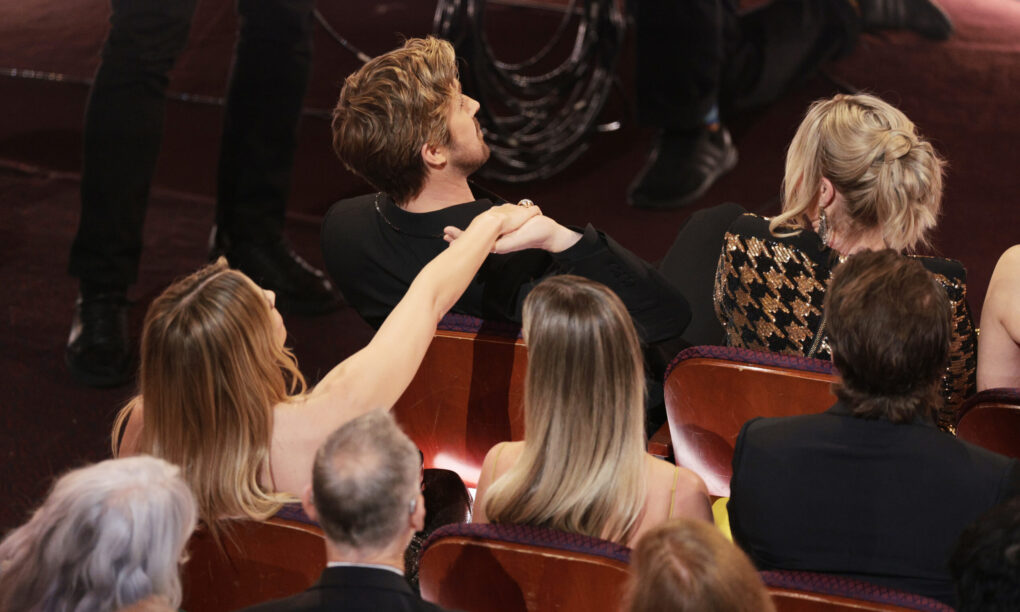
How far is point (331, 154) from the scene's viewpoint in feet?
15.5

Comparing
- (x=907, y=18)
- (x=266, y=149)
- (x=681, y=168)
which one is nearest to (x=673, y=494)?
(x=266, y=149)

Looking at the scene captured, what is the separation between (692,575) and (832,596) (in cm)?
31

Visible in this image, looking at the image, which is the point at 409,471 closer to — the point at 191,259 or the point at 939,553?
the point at 939,553

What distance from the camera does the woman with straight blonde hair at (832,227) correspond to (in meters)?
2.23

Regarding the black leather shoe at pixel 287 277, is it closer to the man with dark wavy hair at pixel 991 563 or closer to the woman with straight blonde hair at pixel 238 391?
the woman with straight blonde hair at pixel 238 391

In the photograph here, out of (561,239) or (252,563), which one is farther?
(561,239)

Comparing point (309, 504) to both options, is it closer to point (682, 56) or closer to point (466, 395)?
point (466, 395)

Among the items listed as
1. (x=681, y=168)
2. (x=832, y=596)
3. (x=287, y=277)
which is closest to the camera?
(x=832, y=596)

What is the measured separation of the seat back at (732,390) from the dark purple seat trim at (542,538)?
22.1 inches

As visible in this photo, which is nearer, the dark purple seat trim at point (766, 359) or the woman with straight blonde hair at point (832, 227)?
the dark purple seat trim at point (766, 359)

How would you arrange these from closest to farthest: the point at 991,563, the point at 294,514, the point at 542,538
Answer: the point at 991,563 → the point at 542,538 → the point at 294,514

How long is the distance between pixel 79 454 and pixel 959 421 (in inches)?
93.0

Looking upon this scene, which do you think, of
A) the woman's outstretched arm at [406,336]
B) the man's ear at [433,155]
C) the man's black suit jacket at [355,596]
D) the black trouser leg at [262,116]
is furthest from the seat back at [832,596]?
the black trouser leg at [262,116]

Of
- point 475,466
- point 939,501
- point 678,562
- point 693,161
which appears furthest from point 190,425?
point 693,161
